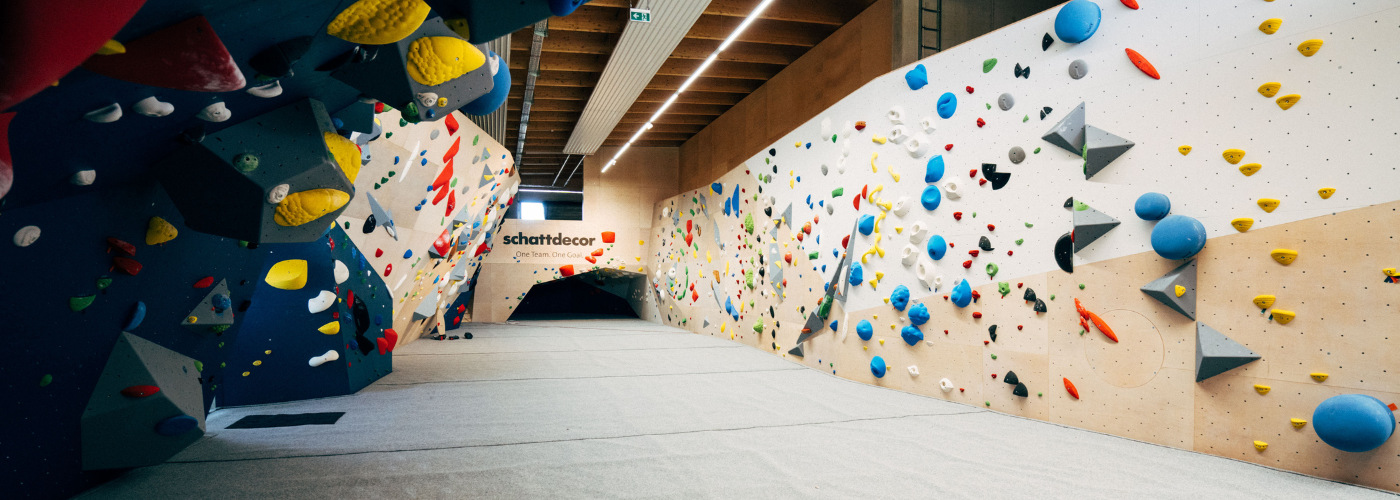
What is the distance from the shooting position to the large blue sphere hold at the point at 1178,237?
3084 millimetres

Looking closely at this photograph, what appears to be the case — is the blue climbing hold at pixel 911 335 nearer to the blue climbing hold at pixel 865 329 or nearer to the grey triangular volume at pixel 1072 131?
the blue climbing hold at pixel 865 329

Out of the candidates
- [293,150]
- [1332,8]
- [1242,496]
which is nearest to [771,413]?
[1242,496]

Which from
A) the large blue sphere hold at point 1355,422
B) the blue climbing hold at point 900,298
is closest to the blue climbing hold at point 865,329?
the blue climbing hold at point 900,298

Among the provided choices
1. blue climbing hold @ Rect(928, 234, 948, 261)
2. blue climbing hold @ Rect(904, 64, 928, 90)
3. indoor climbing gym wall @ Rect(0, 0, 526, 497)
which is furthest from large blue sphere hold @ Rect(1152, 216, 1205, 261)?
indoor climbing gym wall @ Rect(0, 0, 526, 497)

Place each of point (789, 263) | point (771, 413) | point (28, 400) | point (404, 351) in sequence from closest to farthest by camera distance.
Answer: point (28, 400)
point (771, 413)
point (789, 263)
point (404, 351)

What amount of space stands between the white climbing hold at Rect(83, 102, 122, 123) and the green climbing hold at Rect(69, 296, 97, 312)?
0.88m

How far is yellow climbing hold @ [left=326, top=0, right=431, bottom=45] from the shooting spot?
1665 mm

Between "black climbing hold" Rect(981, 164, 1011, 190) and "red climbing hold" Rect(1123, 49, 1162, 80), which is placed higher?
"red climbing hold" Rect(1123, 49, 1162, 80)

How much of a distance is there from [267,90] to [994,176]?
3.85 metres

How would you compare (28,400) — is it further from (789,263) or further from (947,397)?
(789,263)

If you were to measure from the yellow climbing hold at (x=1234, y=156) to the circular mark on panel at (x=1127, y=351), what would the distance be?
848mm

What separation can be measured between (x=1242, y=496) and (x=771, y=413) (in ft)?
7.70

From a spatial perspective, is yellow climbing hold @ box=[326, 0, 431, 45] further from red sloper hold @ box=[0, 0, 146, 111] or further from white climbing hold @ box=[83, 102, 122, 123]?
red sloper hold @ box=[0, 0, 146, 111]

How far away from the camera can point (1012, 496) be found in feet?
8.58
